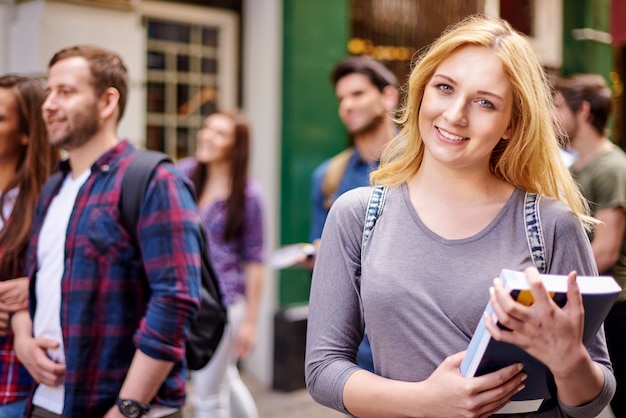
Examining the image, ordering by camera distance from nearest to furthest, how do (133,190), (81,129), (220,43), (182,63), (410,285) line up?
1. (410,285)
2. (133,190)
3. (81,129)
4. (182,63)
5. (220,43)

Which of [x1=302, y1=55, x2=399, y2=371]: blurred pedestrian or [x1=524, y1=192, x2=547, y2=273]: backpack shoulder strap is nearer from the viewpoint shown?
[x1=524, y1=192, x2=547, y2=273]: backpack shoulder strap

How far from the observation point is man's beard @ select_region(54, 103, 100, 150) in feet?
9.32

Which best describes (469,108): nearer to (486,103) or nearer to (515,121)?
(486,103)

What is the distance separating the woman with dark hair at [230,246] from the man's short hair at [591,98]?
6.44 feet

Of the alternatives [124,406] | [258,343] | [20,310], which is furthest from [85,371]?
[258,343]

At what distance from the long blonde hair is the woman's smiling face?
3 centimetres

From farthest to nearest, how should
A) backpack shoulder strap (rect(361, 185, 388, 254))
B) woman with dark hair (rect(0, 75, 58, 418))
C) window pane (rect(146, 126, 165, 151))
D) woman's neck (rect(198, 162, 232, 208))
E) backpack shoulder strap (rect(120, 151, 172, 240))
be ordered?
window pane (rect(146, 126, 165, 151)) < woman's neck (rect(198, 162, 232, 208)) < woman with dark hair (rect(0, 75, 58, 418)) < backpack shoulder strap (rect(120, 151, 172, 240)) < backpack shoulder strap (rect(361, 185, 388, 254))

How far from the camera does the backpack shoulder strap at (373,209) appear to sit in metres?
2.04

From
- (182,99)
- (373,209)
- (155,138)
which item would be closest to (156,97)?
(182,99)

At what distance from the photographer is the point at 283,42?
6828 mm

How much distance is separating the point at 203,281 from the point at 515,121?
1.42 metres

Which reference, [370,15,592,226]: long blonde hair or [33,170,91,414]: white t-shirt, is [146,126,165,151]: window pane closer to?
[33,170,91,414]: white t-shirt

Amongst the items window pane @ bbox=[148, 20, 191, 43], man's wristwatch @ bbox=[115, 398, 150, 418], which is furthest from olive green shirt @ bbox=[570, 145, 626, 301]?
window pane @ bbox=[148, 20, 191, 43]

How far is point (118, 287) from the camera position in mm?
2709
